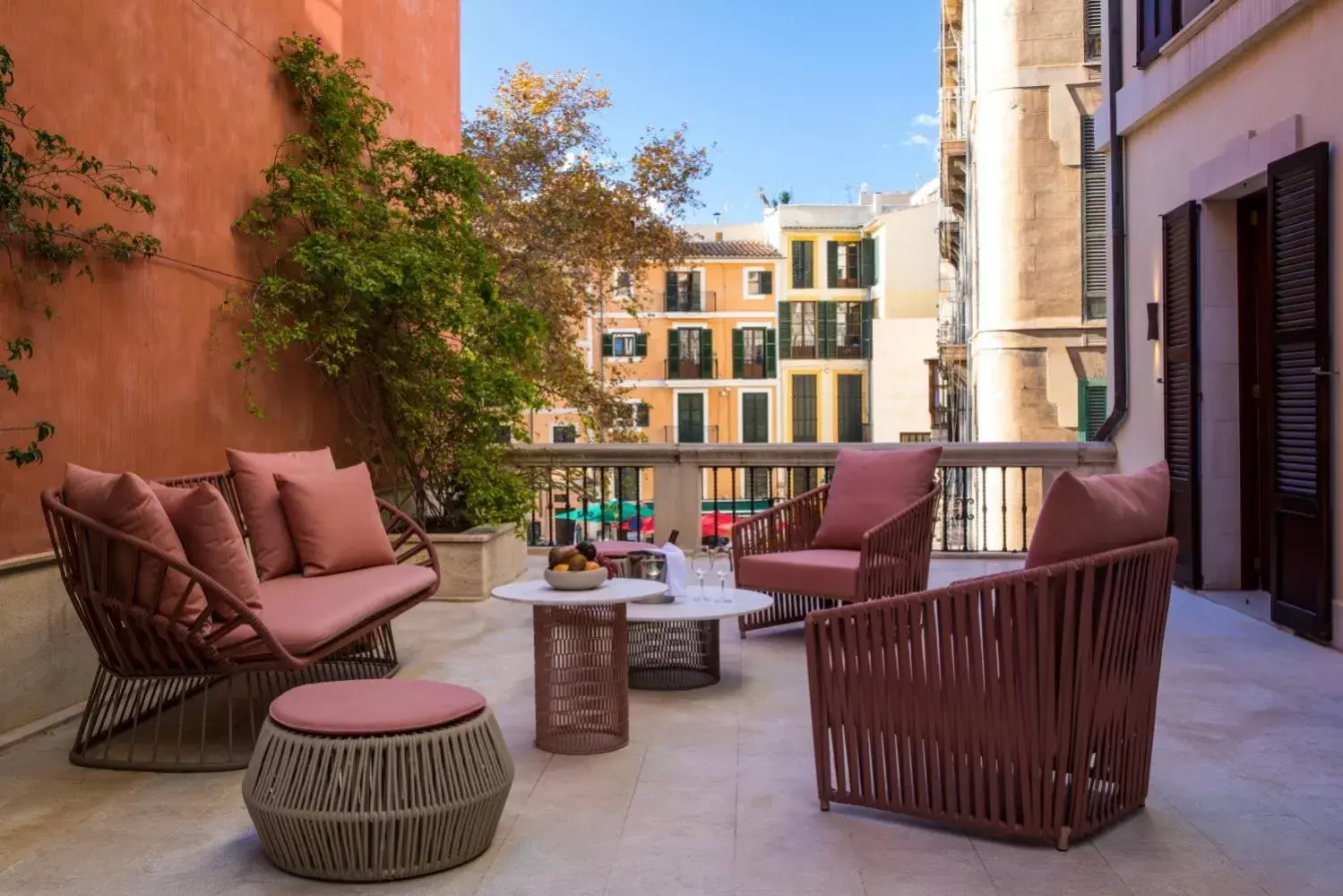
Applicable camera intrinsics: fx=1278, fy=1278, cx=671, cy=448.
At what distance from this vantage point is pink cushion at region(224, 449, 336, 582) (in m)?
5.08

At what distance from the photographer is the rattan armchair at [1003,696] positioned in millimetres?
3029

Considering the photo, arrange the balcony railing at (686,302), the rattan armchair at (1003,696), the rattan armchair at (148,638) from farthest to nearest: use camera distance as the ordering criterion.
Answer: the balcony railing at (686,302) < the rattan armchair at (148,638) < the rattan armchair at (1003,696)

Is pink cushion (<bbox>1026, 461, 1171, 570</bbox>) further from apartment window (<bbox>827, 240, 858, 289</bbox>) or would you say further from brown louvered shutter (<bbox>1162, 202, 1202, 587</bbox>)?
apartment window (<bbox>827, 240, 858, 289</bbox>)

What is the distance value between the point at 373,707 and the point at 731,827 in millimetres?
978

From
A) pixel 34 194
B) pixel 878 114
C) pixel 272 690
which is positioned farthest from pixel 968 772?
pixel 878 114

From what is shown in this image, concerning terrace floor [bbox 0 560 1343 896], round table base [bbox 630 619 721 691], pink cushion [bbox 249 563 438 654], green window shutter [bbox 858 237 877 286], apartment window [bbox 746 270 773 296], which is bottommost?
terrace floor [bbox 0 560 1343 896]

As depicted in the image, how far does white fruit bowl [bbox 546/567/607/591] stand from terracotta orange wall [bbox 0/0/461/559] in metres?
1.84

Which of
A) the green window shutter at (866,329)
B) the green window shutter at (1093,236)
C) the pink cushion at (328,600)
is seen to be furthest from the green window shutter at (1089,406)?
the green window shutter at (866,329)

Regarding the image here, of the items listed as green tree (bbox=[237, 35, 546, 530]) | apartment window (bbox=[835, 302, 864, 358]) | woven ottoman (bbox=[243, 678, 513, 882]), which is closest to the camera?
woven ottoman (bbox=[243, 678, 513, 882])

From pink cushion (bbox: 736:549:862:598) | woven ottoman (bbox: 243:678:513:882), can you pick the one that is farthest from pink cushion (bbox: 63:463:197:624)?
pink cushion (bbox: 736:549:862:598)

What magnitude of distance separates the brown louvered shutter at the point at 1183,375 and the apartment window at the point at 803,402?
24.5 metres

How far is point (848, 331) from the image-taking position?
32.1 m

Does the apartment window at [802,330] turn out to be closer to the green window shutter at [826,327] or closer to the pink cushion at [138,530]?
the green window shutter at [826,327]

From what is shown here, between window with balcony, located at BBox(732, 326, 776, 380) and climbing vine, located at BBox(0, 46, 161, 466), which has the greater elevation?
window with balcony, located at BBox(732, 326, 776, 380)
